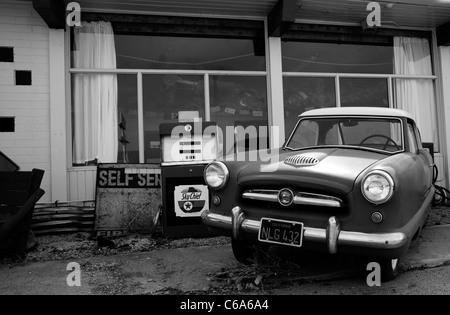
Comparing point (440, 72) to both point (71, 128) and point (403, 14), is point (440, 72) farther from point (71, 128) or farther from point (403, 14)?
point (71, 128)

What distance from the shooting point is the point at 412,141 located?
367 cm

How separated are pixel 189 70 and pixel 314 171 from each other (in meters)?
4.15

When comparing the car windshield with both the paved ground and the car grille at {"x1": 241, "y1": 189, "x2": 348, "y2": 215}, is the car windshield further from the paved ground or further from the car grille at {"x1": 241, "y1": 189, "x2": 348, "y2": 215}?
the paved ground

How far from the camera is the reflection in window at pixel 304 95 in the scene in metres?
6.80

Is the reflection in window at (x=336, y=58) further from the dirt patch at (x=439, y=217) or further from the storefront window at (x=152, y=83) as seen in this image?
the dirt patch at (x=439, y=217)

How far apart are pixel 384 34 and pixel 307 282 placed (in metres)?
6.04

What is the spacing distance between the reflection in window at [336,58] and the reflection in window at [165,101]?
71.5 inches

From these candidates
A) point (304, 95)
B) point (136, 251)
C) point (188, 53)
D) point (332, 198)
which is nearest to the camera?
point (332, 198)

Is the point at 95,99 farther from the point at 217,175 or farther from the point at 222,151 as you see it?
the point at 217,175

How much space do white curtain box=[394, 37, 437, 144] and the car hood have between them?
494cm

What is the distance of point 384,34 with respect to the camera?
7.18m

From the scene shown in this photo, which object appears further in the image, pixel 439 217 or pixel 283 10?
pixel 283 10

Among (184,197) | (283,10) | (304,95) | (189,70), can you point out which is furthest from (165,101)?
(304,95)
